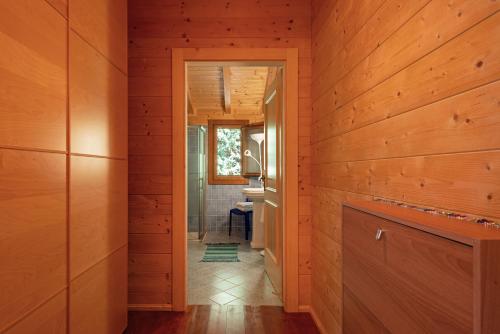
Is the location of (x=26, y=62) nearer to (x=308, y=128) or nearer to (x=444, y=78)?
(x=444, y=78)

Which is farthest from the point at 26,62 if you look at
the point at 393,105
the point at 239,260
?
the point at 239,260

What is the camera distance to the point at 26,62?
1079 mm

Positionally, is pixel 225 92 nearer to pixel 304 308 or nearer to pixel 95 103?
pixel 95 103

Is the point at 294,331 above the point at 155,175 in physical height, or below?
below

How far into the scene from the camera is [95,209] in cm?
165

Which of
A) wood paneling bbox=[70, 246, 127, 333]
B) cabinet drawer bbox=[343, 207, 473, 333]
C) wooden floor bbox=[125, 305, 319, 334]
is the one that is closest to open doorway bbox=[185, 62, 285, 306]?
wooden floor bbox=[125, 305, 319, 334]

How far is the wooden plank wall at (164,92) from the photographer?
243 cm

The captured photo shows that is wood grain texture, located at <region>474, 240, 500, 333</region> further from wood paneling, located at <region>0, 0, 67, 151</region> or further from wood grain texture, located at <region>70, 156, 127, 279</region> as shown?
wood grain texture, located at <region>70, 156, 127, 279</region>

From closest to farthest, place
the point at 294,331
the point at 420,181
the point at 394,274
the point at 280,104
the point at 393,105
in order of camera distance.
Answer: the point at 394,274, the point at 420,181, the point at 393,105, the point at 294,331, the point at 280,104

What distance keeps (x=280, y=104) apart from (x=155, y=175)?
126 centimetres

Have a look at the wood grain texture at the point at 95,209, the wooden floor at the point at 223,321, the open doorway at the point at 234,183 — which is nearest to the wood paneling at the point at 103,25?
the wood grain texture at the point at 95,209

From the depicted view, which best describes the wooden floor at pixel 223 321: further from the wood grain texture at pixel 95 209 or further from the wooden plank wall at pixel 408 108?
the wood grain texture at pixel 95 209

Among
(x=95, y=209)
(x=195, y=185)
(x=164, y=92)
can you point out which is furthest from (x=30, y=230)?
(x=195, y=185)

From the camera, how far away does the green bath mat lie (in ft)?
12.7
